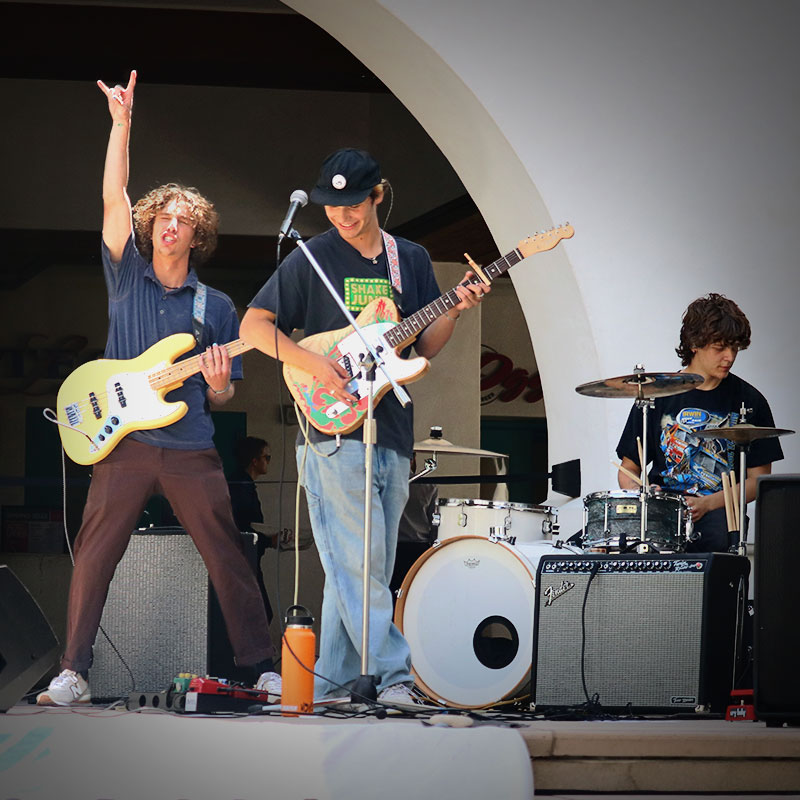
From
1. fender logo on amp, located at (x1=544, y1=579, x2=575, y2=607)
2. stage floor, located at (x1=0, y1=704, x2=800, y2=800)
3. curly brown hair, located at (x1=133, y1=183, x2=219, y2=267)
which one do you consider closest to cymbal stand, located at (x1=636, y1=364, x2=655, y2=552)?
fender logo on amp, located at (x1=544, y1=579, x2=575, y2=607)

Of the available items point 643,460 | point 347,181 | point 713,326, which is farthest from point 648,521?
point 347,181

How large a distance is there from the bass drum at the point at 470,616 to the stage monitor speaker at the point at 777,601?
149 centimetres

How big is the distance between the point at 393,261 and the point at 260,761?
199cm

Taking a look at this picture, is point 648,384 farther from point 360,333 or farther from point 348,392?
point 360,333

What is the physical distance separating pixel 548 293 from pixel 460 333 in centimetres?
482

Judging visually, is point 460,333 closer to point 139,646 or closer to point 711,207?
point 711,207

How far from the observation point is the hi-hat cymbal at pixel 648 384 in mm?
4686

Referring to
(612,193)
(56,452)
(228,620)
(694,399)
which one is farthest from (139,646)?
(56,452)

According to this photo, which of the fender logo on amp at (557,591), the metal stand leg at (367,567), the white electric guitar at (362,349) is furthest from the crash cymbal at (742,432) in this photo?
the metal stand leg at (367,567)

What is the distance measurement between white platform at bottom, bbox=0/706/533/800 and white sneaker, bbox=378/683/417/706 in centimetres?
83

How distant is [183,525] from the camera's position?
493 cm

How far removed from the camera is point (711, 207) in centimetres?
579

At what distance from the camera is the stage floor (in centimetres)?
313

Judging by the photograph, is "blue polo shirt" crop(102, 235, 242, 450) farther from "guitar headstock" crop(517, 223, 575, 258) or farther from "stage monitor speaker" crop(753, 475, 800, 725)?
"stage monitor speaker" crop(753, 475, 800, 725)
